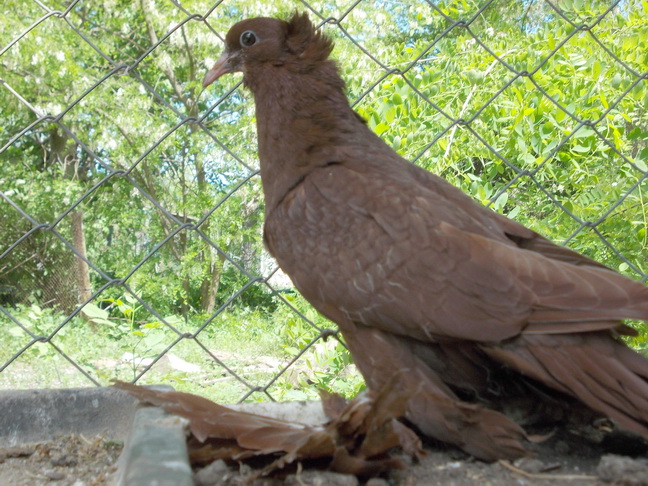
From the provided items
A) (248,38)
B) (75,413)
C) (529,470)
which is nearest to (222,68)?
(248,38)

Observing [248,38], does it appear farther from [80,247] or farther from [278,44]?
[80,247]

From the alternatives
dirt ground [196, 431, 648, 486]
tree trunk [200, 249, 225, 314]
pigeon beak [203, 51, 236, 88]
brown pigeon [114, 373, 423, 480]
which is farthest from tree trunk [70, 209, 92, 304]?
dirt ground [196, 431, 648, 486]

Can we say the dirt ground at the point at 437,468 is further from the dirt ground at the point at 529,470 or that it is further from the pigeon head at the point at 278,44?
the pigeon head at the point at 278,44

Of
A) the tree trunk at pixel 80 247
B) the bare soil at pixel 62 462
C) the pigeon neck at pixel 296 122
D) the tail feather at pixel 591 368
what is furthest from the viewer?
the tree trunk at pixel 80 247

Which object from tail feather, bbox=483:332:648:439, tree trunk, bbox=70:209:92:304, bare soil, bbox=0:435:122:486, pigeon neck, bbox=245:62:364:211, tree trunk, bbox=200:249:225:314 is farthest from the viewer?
tree trunk, bbox=200:249:225:314

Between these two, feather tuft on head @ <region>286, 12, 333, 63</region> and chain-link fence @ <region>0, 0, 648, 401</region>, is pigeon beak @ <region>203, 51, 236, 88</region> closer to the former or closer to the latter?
feather tuft on head @ <region>286, 12, 333, 63</region>

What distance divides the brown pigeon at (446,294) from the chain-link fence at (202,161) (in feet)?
3.37

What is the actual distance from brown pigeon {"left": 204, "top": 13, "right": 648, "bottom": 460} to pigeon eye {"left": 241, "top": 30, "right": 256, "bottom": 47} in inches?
16.3

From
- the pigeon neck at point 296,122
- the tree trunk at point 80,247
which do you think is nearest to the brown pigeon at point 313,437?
the pigeon neck at point 296,122

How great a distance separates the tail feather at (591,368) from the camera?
1413 millimetres

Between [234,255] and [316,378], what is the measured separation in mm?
5299

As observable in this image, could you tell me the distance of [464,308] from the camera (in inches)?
59.7

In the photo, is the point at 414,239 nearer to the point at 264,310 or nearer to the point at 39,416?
the point at 39,416

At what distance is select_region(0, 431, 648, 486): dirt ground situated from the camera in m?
1.25
